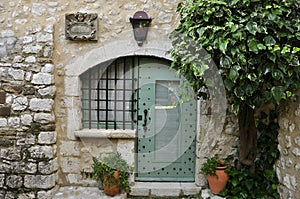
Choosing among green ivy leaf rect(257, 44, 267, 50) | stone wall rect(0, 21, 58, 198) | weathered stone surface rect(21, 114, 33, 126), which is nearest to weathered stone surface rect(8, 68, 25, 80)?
stone wall rect(0, 21, 58, 198)

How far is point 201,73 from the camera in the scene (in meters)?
2.46

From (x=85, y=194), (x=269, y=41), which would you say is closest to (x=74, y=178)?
(x=85, y=194)

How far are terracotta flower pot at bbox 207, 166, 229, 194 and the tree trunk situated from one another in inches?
9.0

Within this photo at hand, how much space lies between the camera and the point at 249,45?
2297 mm

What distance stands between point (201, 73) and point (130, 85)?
122 centimetres

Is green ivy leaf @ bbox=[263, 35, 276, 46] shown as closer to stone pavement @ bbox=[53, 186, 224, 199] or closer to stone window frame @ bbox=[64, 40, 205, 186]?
stone window frame @ bbox=[64, 40, 205, 186]

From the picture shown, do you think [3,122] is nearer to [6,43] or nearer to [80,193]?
[6,43]

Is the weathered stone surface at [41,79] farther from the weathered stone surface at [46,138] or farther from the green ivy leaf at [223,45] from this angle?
the green ivy leaf at [223,45]

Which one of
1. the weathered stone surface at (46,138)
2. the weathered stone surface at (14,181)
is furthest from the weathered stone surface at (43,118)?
the weathered stone surface at (14,181)

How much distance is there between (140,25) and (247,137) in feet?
5.36

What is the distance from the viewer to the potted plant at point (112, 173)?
3.18 m

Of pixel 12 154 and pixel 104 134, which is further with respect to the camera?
pixel 104 134

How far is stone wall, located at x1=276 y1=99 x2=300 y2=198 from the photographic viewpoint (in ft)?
8.62

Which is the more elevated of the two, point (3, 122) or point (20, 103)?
point (20, 103)
